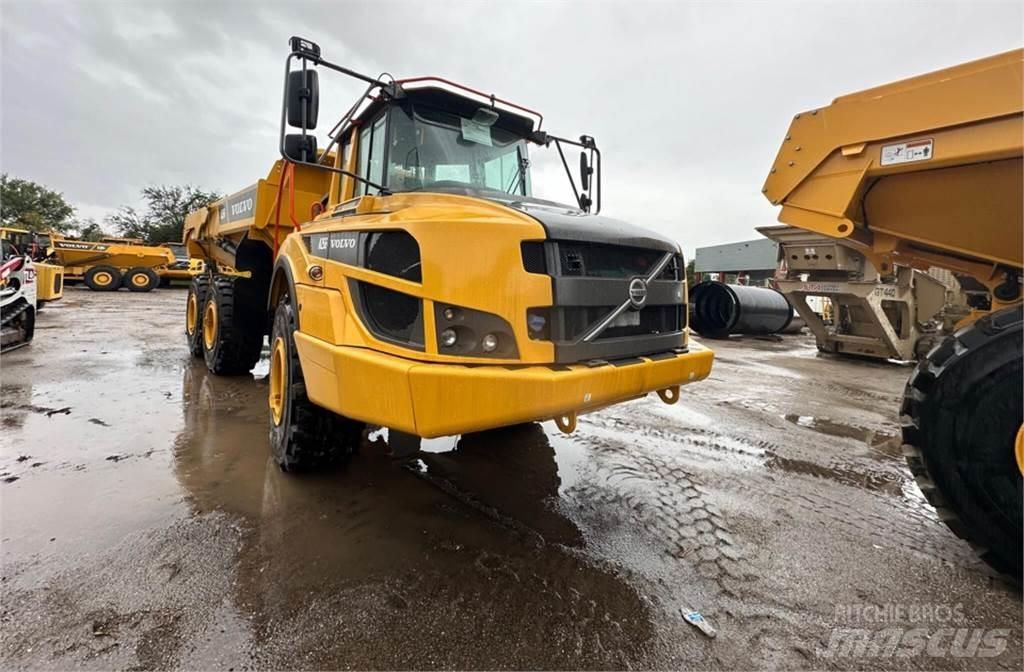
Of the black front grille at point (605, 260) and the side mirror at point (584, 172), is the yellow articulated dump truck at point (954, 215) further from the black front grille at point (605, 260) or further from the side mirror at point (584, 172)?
the side mirror at point (584, 172)

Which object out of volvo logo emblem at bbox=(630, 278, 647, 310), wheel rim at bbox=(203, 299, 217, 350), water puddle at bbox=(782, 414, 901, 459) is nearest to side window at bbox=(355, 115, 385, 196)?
volvo logo emblem at bbox=(630, 278, 647, 310)

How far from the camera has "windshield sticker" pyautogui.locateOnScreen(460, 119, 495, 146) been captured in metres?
3.25

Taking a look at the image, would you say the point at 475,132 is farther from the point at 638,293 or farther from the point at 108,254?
the point at 108,254

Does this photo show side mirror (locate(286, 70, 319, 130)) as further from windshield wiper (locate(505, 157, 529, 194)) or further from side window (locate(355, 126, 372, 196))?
windshield wiper (locate(505, 157, 529, 194))

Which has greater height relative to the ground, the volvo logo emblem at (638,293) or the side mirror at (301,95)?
Answer: the side mirror at (301,95)

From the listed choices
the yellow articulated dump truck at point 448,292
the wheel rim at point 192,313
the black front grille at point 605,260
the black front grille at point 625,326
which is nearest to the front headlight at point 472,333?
the yellow articulated dump truck at point 448,292

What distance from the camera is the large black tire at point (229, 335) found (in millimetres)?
5648

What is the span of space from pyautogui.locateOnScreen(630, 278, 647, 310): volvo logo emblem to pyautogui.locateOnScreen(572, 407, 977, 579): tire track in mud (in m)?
1.24

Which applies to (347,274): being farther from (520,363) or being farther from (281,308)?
(281,308)

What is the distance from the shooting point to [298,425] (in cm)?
301

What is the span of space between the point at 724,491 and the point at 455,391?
2182 millimetres

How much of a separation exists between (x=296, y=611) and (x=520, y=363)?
1.33 meters

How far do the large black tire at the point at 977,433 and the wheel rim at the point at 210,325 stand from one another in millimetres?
6447

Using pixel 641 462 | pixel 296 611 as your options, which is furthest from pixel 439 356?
pixel 641 462
